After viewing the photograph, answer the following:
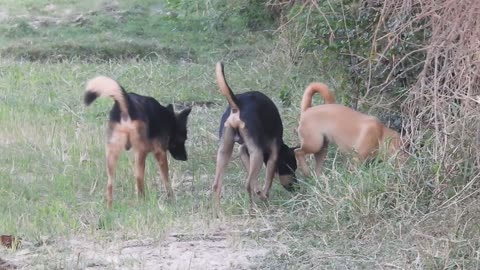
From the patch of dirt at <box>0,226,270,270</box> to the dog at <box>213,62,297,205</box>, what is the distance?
3.29 feet

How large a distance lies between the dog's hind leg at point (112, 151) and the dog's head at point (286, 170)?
1.37m

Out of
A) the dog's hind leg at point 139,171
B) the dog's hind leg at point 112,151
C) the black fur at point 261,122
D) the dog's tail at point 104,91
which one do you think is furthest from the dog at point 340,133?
the dog's tail at point 104,91

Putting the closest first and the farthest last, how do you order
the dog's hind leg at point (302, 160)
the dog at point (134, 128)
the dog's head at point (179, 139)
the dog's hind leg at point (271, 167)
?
the dog at point (134, 128) → the dog's hind leg at point (271, 167) → the dog's hind leg at point (302, 160) → the dog's head at point (179, 139)

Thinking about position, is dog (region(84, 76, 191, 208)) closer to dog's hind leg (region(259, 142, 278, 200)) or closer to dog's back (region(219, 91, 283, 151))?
dog's back (region(219, 91, 283, 151))

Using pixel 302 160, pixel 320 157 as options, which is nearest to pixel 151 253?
pixel 302 160

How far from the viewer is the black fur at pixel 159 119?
8609 millimetres

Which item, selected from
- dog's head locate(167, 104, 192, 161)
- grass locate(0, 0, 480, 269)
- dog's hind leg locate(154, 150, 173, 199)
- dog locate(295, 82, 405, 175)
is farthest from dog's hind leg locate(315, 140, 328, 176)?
dog's hind leg locate(154, 150, 173, 199)

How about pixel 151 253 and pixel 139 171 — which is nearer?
pixel 151 253

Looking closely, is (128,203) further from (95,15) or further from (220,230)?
(95,15)

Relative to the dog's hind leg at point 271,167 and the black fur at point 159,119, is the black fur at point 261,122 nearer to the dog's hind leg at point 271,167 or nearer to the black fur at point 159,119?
the dog's hind leg at point 271,167

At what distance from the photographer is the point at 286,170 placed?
905 cm

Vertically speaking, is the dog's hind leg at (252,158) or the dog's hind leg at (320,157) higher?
the dog's hind leg at (252,158)

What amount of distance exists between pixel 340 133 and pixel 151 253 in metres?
2.69

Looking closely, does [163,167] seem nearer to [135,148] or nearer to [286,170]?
[135,148]
